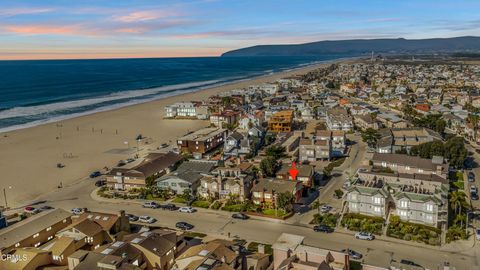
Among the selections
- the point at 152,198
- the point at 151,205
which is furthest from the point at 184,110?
the point at 151,205

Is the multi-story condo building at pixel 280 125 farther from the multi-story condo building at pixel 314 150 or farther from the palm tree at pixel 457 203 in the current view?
the palm tree at pixel 457 203

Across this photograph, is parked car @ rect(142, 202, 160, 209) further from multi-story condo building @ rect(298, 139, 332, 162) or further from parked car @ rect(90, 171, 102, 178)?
multi-story condo building @ rect(298, 139, 332, 162)

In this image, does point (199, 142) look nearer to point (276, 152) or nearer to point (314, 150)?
point (276, 152)

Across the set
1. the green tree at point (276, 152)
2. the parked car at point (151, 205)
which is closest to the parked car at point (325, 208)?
the green tree at point (276, 152)

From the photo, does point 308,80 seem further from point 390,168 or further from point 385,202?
point 385,202

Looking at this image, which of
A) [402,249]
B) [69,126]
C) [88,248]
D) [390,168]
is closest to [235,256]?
[88,248]
